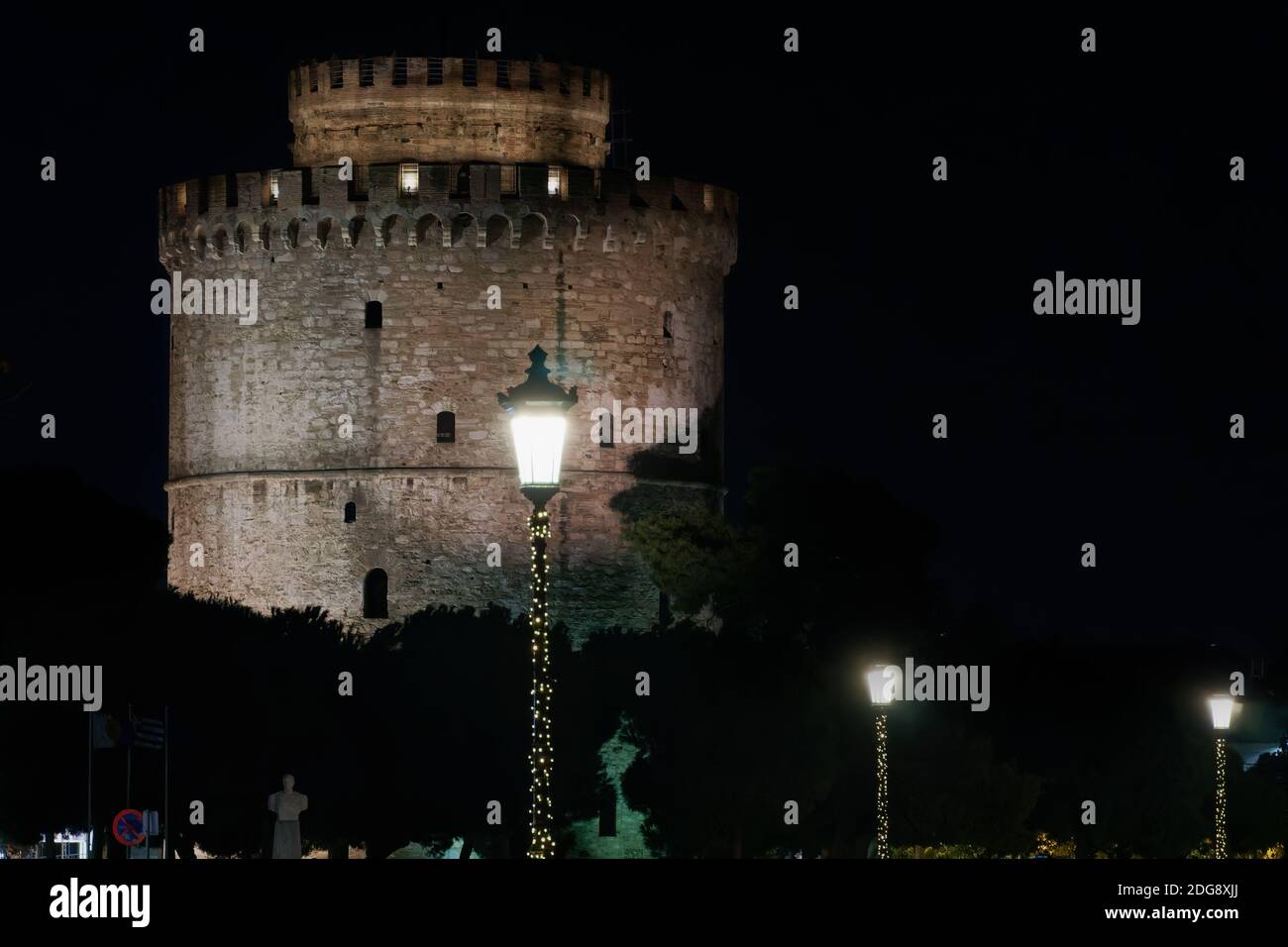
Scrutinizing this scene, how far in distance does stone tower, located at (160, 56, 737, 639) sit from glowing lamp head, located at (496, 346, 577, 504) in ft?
101

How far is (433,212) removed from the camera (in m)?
57.7

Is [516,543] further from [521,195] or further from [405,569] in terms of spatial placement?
[521,195]

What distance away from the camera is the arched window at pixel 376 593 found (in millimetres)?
57062

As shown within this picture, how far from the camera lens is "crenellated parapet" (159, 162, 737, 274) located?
189 feet

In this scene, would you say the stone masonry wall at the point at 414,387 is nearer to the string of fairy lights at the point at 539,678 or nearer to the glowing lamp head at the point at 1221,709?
the glowing lamp head at the point at 1221,709

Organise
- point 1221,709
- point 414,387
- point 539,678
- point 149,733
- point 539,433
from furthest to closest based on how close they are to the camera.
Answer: point 414,387, point 149,733, point 1221,709, point 539,678, point 539,433

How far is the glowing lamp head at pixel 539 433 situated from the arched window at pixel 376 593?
31252mm

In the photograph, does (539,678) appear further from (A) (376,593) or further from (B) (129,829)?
(A) (376,593)

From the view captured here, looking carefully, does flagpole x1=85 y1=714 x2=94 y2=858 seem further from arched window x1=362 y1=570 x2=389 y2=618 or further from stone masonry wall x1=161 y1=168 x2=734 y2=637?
stone masonry wall x1=161 y1=168 x2=734 y2=637

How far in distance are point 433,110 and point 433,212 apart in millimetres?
2285

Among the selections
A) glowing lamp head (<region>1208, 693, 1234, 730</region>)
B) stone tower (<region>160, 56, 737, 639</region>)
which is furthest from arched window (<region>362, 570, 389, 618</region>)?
glowing lamp head (<region>1208, 693, 1234, 730</region>)

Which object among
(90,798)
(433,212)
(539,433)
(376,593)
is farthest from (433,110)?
(539,433)
